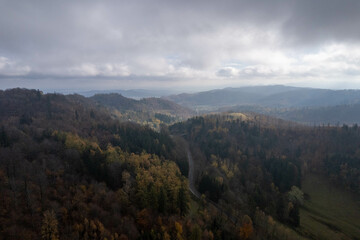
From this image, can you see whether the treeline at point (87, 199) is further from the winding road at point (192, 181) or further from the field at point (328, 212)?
the field at point (328, 212)

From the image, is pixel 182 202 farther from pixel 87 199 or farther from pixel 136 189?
pixel 87 199

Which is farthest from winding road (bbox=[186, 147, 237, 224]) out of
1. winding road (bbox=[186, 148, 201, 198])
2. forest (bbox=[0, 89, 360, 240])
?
forest (bbox=[0, 89, 360, 240])

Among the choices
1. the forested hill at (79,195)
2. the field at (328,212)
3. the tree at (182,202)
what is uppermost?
the forested hill at (79,195)

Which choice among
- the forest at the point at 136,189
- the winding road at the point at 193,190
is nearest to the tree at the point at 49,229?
the forest at the point at 136,189

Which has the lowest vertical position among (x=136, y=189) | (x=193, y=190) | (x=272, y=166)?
(x=272, y=166)

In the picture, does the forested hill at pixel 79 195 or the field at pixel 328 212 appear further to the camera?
the field at pixel 328 212

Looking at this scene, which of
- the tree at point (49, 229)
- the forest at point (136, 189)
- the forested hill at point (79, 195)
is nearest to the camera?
the tree at point (49, 229)

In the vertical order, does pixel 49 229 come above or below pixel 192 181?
above

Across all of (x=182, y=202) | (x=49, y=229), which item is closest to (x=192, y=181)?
(x=182, y=202)
